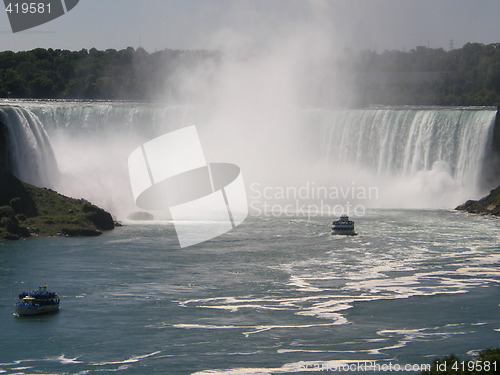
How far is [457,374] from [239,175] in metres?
49.8

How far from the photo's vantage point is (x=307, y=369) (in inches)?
1156

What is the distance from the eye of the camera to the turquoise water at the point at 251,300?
3072 centimetres

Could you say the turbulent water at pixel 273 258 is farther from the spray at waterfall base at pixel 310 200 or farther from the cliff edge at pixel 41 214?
the cliff edge at pixel 41 214

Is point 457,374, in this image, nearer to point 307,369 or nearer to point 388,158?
point 307,369

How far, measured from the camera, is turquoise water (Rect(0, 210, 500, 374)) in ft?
101

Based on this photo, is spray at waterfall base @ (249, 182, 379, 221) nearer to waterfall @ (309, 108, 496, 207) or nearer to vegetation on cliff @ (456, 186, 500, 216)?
waterfall @ (309, 108, 496, 207)

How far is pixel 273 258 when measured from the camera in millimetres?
44625

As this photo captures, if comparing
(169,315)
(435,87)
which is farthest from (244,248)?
(435,87)

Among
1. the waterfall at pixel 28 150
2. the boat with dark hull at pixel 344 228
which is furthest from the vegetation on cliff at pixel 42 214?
the boat with dark hull at pixel 344 228

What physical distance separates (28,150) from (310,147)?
20.4 metres

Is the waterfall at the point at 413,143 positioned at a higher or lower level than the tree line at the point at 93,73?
lower

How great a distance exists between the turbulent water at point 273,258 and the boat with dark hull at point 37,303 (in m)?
0.47

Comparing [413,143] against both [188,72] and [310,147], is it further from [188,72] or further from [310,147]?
[188,72]

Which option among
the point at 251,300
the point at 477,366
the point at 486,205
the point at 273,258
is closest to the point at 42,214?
the point at 273,258
